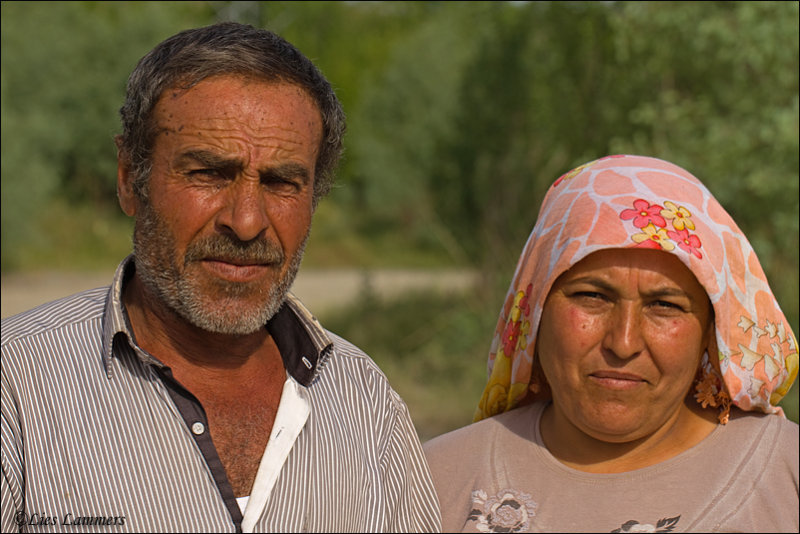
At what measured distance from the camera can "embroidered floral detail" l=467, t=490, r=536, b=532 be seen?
2.54 m

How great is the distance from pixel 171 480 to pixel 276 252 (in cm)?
63

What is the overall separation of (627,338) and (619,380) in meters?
0.13

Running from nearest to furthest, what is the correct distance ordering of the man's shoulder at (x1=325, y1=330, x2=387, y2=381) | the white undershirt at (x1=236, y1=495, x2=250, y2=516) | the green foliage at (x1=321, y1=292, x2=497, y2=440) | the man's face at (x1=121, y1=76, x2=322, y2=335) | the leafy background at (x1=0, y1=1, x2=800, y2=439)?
the white undershirt at (x1=236, y1=495, x2=250, y2=516), the man's face at (x1=121, y1=76, x2=322, y2=335), the man's shoulder at (x1=325, y1=330, x2=387, y2=381), the leafy background at (x1=0, y1=1, x2=800, y2=439), the green foliage at (x1=321, y1=292, x2=497, y2=440)

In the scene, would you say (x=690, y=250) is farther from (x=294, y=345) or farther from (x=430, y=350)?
(x=430, y=350)

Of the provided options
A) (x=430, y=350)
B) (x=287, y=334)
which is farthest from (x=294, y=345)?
(x=430, y=350)

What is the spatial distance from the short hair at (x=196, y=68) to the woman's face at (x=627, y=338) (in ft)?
2.99

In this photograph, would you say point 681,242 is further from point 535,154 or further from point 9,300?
point 9,300

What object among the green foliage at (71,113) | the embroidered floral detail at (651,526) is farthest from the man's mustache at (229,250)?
the green foliage at (71,113)

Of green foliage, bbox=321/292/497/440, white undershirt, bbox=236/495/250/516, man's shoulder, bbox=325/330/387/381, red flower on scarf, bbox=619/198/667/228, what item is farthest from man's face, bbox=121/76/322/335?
green foliage, bbox=321/292/497/440

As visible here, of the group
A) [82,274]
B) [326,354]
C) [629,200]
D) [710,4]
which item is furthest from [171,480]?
[82,274]

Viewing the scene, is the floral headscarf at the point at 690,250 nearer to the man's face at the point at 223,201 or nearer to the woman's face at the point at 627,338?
the woman's face at the point at 627,338

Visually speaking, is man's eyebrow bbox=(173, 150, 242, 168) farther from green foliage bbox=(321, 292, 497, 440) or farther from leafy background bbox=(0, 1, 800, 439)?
green foliage bbox=(321, 292, 497, 440)

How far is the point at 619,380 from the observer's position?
253cm

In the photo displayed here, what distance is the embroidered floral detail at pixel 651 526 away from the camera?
7.82 feet
